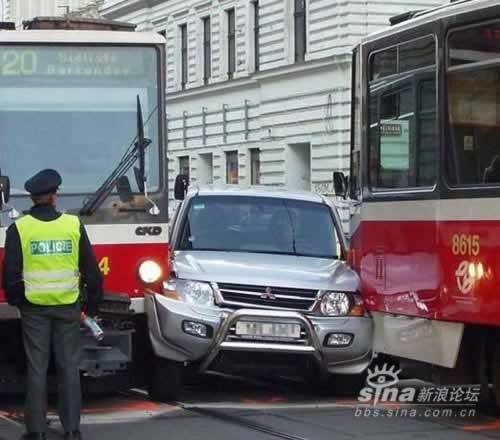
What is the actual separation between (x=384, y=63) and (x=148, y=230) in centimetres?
256

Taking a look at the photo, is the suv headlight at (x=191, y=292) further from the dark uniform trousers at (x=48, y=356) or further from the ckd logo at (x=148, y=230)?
the dark uniform trousers at (x=48, y=356)

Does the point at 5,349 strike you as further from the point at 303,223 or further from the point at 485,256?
the point at 485,256

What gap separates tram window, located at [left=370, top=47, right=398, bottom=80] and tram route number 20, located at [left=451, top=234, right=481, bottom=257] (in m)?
2.14

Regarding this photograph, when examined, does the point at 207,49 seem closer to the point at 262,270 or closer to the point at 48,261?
the point at 262,270

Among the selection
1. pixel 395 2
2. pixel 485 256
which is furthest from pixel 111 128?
pixel 395 2

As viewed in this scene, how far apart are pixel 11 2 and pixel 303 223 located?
175 ft

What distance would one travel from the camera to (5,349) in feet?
39.3

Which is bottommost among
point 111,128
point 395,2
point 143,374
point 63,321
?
point 143,374

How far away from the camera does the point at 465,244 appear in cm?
1059

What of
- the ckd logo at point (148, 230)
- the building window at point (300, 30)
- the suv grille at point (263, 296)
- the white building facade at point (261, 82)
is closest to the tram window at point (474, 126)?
the suv grille at point (263, 296)

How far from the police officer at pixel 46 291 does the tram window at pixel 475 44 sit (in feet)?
10.4

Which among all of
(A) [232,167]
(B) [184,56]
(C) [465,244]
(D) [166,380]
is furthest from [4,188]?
(B) [184,56]

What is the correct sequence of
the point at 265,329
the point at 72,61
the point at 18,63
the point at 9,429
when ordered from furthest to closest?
1. the point at 72,61
2. the point at 18,63
3. the point at 265,329
4. the point at 9,429

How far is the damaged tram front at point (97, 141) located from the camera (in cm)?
1184
